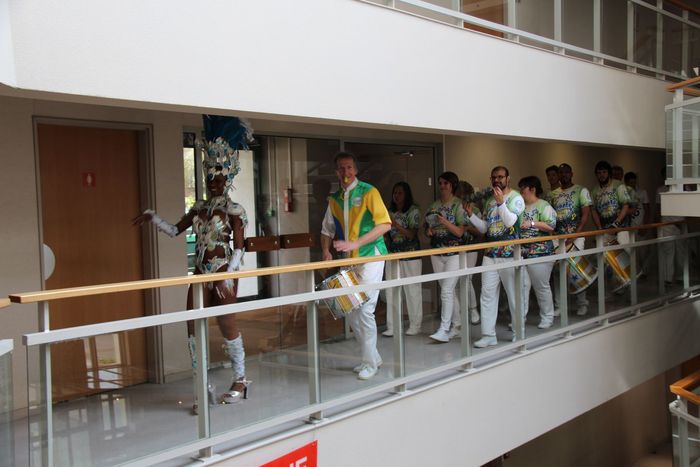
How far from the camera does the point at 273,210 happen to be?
7.46 m

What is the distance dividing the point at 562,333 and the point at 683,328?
326 centimetres

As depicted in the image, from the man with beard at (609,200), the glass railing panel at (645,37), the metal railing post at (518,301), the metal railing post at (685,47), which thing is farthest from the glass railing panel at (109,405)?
the metal railing post at (685,47)

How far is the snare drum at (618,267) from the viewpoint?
7.98m

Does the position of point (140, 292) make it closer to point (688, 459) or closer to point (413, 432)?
point (413, 432)

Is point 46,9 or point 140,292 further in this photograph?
point 140,292

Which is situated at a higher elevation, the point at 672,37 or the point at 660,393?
the point at 672,37

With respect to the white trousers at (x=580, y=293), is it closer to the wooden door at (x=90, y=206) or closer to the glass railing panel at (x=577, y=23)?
the glass railing panel at (x=577, y=23)

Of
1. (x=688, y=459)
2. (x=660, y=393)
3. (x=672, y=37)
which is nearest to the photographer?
(x=688, y=459)

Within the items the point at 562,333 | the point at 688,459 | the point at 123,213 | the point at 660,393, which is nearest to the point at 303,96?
the point at 123,213

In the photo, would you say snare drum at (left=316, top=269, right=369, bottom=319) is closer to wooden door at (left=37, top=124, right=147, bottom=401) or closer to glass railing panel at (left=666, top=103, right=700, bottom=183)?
wooden door at (left=37, top=124, right=147, bottom=401)

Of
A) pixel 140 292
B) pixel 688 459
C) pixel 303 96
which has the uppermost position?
pixel 303 96

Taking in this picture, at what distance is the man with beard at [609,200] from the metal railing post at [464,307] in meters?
3.53

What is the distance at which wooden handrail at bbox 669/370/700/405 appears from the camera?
748 cm

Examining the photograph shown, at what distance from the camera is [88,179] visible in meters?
5.84
